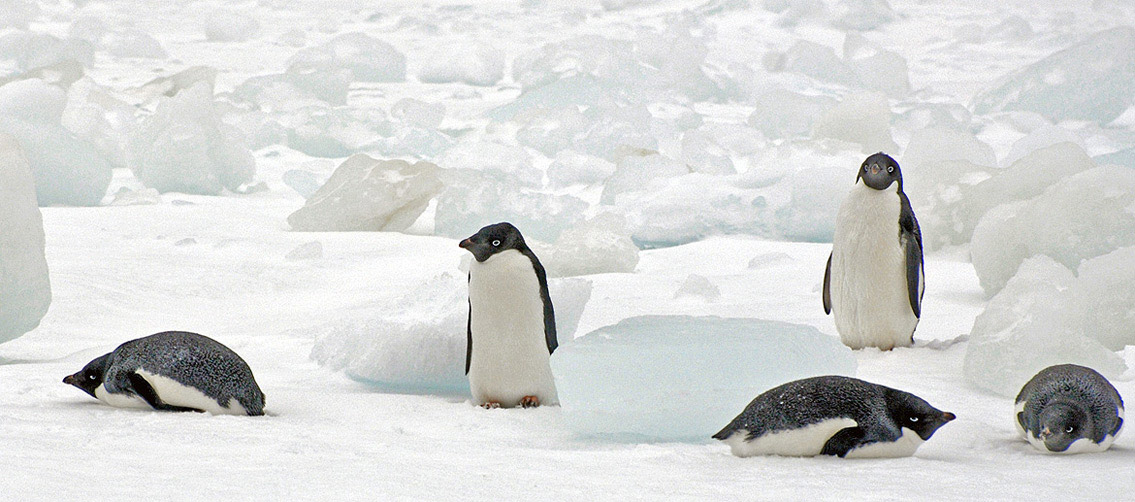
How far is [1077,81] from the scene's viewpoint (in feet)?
31.7

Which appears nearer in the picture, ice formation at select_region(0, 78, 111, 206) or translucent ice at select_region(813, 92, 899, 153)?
ice formation at select_region(0, 78, 111, 206)

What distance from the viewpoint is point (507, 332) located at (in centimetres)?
270

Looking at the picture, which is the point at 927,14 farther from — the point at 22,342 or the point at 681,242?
the point at 22,342

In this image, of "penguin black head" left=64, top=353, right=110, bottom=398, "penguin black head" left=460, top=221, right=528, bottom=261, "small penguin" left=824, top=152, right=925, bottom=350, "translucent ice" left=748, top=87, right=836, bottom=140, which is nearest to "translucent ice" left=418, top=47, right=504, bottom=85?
"translucent ice" left=748, top=87, right=836, bottom=140

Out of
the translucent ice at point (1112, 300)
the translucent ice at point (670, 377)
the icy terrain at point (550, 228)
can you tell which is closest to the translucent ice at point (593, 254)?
the icy terrain at point (550, 228)

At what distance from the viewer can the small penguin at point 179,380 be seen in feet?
7.69

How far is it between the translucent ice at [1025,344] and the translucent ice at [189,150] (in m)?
5.64

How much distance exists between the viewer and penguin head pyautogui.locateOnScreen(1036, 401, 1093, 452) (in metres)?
2.03

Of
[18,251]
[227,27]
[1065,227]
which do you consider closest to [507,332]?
[18,251]

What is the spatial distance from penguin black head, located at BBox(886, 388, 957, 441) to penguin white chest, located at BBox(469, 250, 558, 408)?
3.23 feet

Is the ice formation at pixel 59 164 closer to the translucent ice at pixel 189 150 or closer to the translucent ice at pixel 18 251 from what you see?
the translucent ice at pixel 189 150

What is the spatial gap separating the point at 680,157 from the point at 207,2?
1018cm

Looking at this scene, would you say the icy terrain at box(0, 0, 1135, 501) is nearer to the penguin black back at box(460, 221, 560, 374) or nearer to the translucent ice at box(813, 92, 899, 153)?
the translucent ice at box(813, 92, 899, 153)

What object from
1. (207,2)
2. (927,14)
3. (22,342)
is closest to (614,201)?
(22,342)
